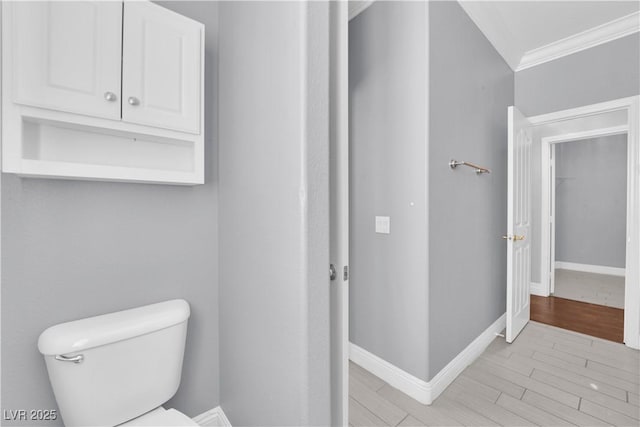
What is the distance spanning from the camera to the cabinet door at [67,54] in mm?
858

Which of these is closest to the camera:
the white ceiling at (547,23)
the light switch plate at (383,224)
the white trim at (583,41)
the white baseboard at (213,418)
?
the white baseboard at (213,418)

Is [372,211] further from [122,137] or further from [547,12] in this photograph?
[547,12]

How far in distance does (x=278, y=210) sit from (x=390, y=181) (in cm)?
116

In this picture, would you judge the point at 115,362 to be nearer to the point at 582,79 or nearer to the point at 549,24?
the point at 549,24

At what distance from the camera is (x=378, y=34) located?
6.55ft

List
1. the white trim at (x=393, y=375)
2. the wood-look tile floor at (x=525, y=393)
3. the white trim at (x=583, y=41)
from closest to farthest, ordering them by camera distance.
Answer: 1. the wood-look tile floor at (x=525, y=393)
2. the white trim at (x=393, y=375)
3. the white trim at (x=583, y=41)

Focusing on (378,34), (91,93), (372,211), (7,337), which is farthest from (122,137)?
(378,34)

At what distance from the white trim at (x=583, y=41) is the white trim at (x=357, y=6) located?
6.28 ft

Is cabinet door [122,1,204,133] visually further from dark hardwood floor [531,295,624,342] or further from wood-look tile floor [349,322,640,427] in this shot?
dark hardwood floor [531,295,624,342]

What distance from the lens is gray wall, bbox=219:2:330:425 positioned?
89cm

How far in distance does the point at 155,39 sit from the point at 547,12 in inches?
113

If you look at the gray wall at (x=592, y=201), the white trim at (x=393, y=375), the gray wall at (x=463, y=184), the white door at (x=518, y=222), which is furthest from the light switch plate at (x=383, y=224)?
the gray wall at (x=592, y=201)

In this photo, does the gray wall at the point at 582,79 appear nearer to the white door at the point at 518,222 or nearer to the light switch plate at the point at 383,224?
the white door at the point at 518,222

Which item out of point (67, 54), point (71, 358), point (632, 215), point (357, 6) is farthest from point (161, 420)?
point (632, 215)
